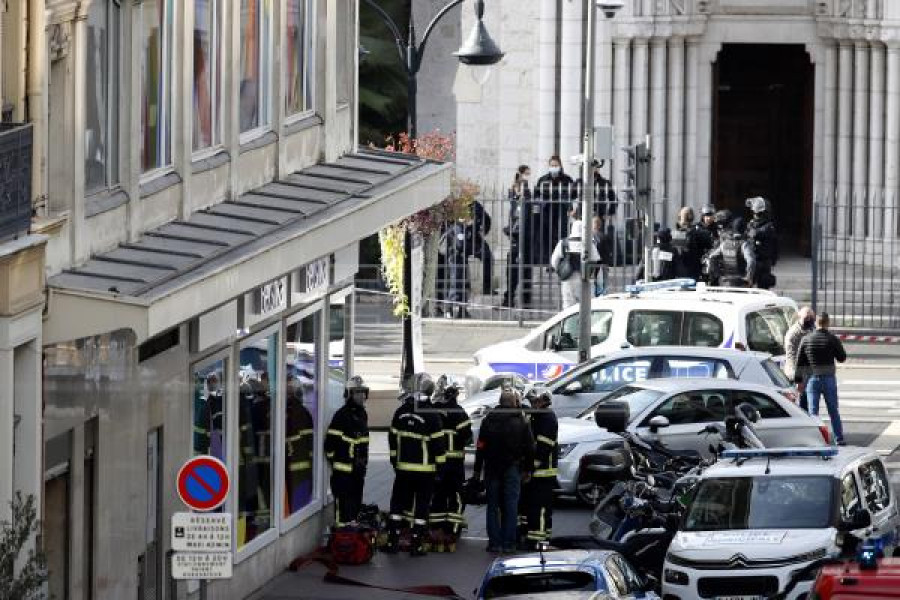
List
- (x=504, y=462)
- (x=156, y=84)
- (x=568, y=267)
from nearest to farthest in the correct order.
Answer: (x=156, y=84), (x=504, y=462), (x=568, y=267)

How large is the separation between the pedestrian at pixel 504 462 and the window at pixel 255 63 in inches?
135

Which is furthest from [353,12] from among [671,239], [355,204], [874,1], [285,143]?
[874,1]

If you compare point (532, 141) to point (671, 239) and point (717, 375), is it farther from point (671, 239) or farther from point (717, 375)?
point (717, 375)

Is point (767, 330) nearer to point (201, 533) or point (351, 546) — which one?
point (351, 546)

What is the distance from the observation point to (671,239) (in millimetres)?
40500

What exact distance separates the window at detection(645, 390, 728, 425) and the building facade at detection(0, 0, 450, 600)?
135 inches

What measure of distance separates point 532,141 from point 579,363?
1319 cm

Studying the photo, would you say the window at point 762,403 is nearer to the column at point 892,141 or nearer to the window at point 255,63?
the window at point 255,63

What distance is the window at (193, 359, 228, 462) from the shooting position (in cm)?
2362

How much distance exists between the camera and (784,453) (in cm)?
2444

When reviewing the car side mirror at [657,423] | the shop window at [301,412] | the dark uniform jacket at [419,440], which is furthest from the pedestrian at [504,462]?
the car side mirror at [657,423]

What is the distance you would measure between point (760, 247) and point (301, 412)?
14.2m

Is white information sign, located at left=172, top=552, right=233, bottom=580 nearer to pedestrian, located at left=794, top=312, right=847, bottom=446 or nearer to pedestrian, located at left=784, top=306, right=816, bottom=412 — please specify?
pedestrian, located at left=784, top=306, right=816, bottom=412

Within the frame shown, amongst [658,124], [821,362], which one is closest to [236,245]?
[821,362]
